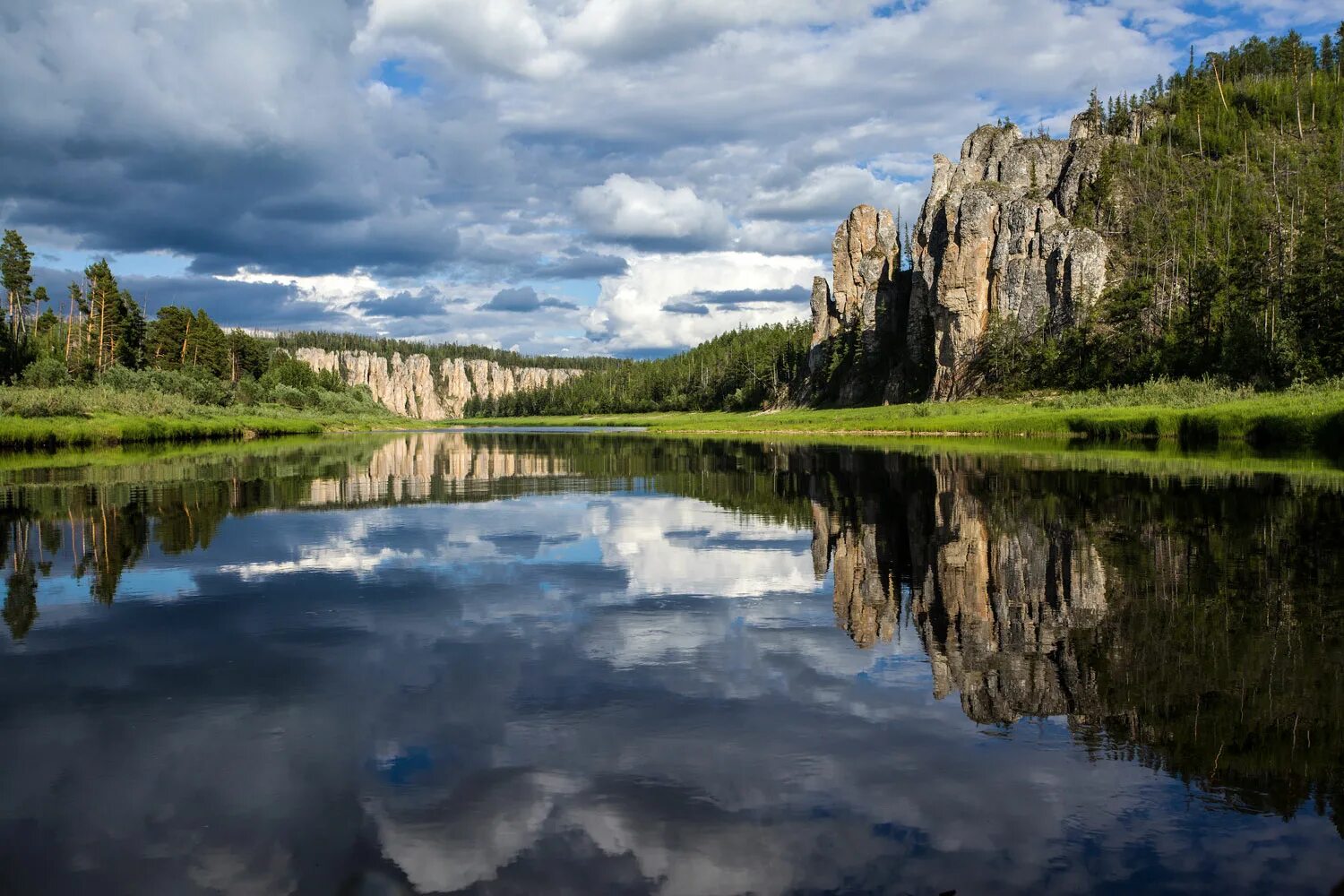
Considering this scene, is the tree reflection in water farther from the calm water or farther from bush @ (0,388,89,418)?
bush @ (0,388,89,418)

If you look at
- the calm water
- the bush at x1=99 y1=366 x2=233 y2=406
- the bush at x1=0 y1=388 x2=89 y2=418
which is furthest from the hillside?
the bush at x1=99 y1=366 x2=233 y2=406

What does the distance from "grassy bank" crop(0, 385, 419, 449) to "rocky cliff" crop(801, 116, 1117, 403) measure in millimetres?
95776

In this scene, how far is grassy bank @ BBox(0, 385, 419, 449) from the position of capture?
198 feet

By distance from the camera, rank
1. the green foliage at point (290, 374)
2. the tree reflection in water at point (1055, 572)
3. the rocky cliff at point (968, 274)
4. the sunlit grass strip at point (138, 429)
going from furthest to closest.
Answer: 1. the green foliage at point (290, 374)
2. the rocky cliff at point (968, 274)
3. the sunlit grass strip at point (138, 429)
4. the tree reflection in water at point (1055, 572)

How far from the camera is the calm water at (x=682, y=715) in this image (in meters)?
6.34

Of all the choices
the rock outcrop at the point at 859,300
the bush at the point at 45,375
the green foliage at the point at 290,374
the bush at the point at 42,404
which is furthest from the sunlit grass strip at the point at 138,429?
the rock outcrop at the point at 859,300

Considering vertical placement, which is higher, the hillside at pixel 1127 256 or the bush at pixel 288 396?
the hillside at pixel 1127 256

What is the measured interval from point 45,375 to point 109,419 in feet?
69.4

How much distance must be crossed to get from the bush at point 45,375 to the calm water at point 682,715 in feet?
249

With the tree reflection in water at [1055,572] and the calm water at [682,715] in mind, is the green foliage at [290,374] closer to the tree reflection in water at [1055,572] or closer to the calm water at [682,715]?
the tree reflection in water at [1055,572]

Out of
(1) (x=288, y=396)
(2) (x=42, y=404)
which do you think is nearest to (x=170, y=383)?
(2) (x=42, y=404)

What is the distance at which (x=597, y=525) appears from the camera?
2433cm

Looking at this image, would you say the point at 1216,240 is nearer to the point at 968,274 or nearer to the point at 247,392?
the point at 968,274

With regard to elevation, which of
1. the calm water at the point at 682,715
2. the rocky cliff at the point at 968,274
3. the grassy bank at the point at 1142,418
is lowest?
the calm water at the point at 682,715
